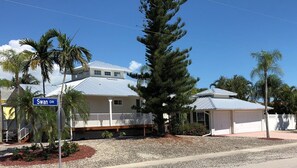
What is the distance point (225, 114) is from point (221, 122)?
40.4 inches

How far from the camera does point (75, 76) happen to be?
119 ft

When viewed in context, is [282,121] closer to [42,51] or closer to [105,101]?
[105,101]

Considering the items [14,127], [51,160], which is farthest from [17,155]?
[14,127]

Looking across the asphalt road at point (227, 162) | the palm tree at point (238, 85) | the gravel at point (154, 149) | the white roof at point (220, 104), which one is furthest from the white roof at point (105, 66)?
the palm tree at point (238, 85)

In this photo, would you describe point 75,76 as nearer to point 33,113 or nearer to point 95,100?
point 95,100

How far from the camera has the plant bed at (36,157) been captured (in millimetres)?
18156

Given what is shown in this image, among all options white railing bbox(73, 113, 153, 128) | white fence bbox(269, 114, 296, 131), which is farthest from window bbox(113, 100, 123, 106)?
white fence bbox(269, 114, 296, 131)

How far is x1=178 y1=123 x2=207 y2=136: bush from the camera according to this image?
112ft

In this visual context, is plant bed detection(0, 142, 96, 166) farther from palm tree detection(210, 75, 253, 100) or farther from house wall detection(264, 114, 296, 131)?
palm tree detection(210, 75, 253, 100)

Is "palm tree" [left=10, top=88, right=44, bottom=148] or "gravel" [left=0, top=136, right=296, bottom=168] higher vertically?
"palm tree" [left=10, top=88, right=44, bottom=148]

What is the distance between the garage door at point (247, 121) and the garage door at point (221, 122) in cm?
92

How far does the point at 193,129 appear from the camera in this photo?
34312 millimetres

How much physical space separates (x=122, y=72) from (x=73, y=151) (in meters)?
18.0

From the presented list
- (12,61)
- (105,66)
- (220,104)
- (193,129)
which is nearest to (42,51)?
(12,61)
